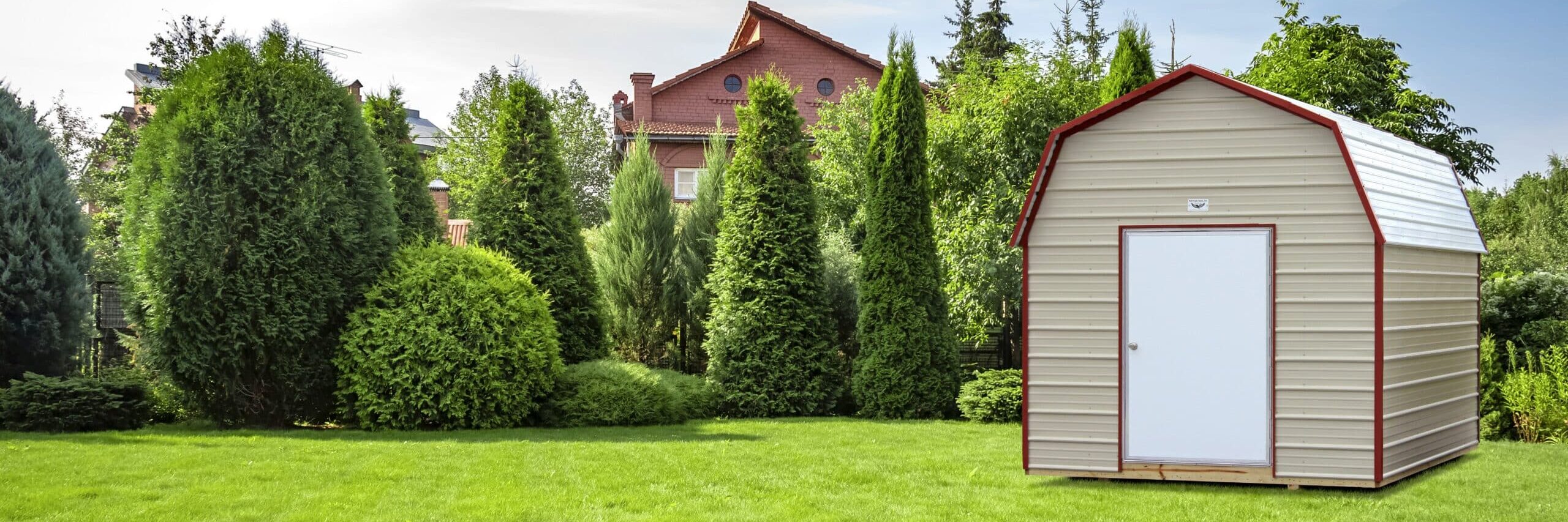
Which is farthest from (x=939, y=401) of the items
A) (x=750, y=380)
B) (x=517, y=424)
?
(x=517, y=424)

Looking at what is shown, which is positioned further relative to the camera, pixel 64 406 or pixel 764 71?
pixel 764 71

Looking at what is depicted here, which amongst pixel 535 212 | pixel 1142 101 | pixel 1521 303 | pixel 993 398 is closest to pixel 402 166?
pixel 535 212

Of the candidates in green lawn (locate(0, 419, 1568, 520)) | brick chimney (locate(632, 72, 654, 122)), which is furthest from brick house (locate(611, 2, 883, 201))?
green lawn (locate(0, 419, 1568, 520))

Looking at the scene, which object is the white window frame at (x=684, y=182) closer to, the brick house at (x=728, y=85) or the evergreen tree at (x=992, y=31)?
the brick house at (x=728, y=85)

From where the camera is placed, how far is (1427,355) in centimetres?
888

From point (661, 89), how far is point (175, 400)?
19.9 metres

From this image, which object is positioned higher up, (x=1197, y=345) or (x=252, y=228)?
(x=252, y=228)

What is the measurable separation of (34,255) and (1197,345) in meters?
11.9

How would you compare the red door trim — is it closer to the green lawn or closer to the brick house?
the green lawn

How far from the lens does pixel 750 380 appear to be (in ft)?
45.5

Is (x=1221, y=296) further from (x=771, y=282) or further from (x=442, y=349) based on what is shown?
(x=442, y=349)

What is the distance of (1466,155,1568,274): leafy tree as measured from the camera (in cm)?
2719

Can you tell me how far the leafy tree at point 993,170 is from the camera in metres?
14.8

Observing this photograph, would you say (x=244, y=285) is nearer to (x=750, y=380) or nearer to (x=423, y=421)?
(x=423, y=421)
